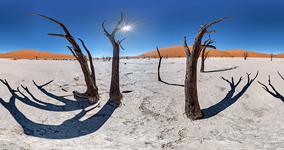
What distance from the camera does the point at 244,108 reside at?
20.7 feet

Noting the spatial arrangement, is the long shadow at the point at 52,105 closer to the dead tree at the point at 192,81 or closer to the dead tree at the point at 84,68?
the dead tree at the point at 84,68

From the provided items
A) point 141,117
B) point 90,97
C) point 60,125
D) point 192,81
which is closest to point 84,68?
point 90,97

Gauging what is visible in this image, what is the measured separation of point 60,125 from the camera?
5.11 metres

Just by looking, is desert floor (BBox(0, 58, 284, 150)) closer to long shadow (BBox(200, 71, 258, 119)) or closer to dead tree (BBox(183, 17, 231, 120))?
long shadow (BBox(200, 71, 258, 119))

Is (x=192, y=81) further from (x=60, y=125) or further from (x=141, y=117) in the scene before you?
(x=60, y=125)

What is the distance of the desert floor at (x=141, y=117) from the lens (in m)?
4.02

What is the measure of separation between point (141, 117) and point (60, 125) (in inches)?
119

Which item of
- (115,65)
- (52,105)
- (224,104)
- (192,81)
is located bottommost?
(52,105)

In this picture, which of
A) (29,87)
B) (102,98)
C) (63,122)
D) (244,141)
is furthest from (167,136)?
(29,87)

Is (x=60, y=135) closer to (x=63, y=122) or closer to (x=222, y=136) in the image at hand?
(x=63, y=122)

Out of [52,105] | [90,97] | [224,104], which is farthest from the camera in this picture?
[90,97]

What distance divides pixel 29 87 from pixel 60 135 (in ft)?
15.7

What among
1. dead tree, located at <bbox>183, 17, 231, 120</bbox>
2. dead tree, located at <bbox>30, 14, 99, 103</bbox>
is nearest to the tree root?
dead tree, located at <bbox>30, 14, 99, 103</bbox>

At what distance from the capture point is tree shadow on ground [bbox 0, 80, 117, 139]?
4.45 m
